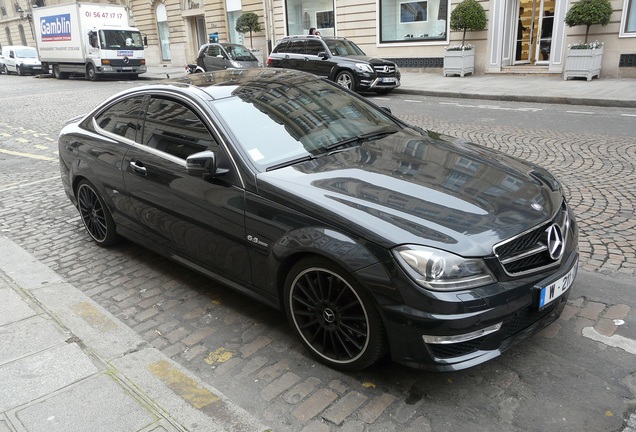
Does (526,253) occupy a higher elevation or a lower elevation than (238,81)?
lower

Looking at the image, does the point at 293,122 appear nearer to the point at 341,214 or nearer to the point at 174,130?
the point at 174,130

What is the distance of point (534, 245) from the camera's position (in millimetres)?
2828

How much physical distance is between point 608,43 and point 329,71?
872cm

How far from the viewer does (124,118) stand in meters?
4.58

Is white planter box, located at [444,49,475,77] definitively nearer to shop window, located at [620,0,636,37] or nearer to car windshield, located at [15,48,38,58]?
shop window, located at [620,0,636,37]

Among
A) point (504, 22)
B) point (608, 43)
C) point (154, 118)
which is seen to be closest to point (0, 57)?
point (504, 22)

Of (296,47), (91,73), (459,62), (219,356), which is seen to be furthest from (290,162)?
(91,73)

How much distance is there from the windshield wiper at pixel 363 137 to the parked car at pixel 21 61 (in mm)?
34721

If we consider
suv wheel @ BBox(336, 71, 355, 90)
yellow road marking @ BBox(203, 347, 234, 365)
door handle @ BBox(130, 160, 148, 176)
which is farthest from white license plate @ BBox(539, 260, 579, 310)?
suv wheel @ BBox(336, 71, 355, 90)

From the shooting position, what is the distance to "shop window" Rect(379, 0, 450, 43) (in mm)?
20703

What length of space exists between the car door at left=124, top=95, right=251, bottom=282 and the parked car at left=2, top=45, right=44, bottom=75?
1330 inches

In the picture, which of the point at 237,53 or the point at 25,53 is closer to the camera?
the point at 237,53

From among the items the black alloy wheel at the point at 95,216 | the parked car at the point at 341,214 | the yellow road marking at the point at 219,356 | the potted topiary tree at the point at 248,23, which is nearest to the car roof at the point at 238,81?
the parked car at the point at 341,214

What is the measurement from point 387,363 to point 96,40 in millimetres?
26955
